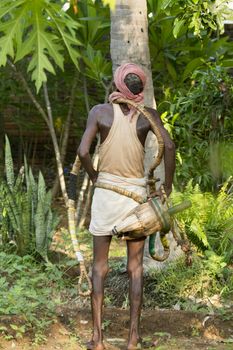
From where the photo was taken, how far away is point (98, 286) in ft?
19.1

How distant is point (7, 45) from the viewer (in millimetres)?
6277

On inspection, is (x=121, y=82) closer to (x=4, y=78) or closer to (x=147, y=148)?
(x=147, y=148)

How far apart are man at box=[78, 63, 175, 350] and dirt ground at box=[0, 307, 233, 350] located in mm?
382

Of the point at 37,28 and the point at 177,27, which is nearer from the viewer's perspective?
the point at 37,28

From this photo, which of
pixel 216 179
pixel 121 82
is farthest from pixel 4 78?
pixel 121 82

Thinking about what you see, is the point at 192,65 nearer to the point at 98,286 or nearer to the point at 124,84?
the point at 124,84

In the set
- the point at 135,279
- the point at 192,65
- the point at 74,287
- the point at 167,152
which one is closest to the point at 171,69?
the point at 192,65

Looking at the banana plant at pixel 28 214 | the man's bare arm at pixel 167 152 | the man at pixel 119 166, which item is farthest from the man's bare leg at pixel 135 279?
the banana plant at pixel 28 214

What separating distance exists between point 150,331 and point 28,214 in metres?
2.34

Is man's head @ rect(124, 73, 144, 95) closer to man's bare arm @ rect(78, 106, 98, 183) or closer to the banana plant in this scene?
man's bare arm @ rect(78, 106, 98, 183)

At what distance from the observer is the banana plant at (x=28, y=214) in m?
8.13

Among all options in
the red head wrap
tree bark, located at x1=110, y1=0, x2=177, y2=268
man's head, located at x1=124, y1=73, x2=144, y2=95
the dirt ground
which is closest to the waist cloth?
the red head wrap

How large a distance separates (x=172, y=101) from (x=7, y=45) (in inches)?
120

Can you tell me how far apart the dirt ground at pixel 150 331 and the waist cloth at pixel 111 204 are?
0.91 metres
